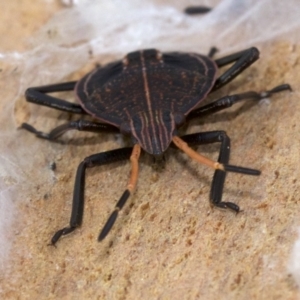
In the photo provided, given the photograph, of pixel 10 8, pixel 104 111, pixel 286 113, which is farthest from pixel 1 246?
pixel 10 8

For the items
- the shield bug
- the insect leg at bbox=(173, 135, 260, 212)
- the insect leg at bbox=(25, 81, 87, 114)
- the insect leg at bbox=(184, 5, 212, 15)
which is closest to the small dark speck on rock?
the shield bug

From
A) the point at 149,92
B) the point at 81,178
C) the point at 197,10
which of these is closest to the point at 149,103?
the point at 149,92

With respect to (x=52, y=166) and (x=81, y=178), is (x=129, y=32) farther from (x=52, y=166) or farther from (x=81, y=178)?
(x=81, y=178)

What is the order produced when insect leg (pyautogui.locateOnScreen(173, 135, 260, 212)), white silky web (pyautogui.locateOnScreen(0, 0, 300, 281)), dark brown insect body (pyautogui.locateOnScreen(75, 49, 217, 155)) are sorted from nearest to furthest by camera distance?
insect leg (pyautogui.locateOnScreen(173, 135, 260, 212)) → dark brown insect body (pyautogui.locateOnScreen(75, 49, 217, 155)) → white silky web (pyautogui.locateOnScreen(0, 0, 300, 281))

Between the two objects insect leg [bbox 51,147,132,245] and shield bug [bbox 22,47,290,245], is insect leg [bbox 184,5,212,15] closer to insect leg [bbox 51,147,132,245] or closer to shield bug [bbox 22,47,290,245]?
shield bug [bbox 22,47,290,245]

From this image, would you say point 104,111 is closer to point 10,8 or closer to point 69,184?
point 69,184

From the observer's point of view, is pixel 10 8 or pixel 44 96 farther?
pixel 10 8

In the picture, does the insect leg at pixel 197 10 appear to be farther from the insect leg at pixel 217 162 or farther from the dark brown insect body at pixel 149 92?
the insect leg at pixel 217 162
